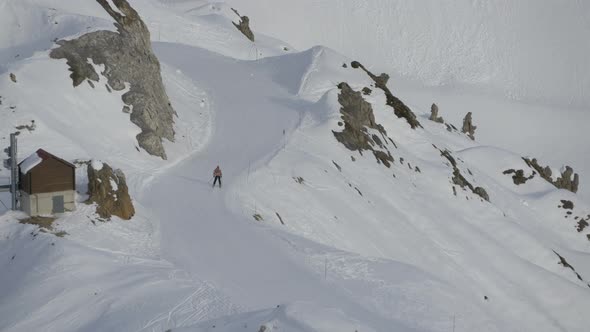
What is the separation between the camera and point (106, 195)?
27.0 m

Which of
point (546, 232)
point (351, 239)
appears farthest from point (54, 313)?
point (546, 232)

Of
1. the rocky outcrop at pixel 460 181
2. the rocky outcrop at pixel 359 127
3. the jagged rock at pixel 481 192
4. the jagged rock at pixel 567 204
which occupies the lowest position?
the jagged rock at pixel 567 204

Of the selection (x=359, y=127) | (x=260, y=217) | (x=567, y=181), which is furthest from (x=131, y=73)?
(x=567, y=181)

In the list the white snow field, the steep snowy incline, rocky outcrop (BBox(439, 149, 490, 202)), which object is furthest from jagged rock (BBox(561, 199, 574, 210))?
the steep snowy incline

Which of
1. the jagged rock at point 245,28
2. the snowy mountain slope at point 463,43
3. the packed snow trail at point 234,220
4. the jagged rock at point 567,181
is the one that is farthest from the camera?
the snowy mountain slope at point 463,43

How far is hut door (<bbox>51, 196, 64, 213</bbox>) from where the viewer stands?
1005 inches

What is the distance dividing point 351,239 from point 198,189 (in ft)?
22.4

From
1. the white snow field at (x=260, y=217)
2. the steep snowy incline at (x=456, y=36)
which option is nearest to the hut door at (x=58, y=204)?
the white snow field at (x=260, y=217)

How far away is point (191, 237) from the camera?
87.7 feet

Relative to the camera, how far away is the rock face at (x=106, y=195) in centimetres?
2675

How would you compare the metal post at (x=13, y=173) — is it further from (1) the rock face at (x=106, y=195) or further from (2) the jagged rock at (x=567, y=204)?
(2) the jagged rock at (x=567, y=204)

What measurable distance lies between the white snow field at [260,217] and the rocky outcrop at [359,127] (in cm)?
89

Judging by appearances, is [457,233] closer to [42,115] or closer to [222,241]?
[222,241]

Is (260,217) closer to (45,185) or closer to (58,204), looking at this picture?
(58,204)
